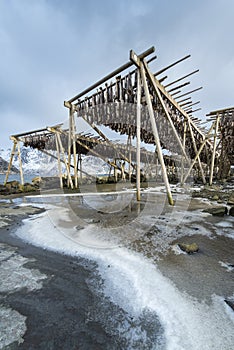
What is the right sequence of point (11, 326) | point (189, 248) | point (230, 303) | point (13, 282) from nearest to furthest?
point (11, 326), point (230, 303), point (13, 282), point (189, 248)

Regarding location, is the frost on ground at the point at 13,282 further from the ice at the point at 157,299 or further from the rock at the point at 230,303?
the rock at the point at 230,303

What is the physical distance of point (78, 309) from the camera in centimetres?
119

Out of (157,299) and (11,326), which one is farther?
(157,299)

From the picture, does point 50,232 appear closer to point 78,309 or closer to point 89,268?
point 89,268

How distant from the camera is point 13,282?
58.2 inches

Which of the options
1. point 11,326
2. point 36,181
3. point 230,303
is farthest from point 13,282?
point 36,181

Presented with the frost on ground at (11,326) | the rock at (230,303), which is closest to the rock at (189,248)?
the rock at (230,303)

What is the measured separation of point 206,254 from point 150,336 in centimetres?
139

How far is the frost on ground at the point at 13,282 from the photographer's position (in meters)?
0.98

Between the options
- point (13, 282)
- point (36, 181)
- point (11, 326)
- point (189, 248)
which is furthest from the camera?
point (36, 181)

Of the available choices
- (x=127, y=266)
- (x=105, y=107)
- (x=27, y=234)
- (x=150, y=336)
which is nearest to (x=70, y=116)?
(x=105, y=107)

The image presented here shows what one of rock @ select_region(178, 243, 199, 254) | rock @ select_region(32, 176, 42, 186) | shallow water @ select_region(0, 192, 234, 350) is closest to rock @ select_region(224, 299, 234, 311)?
shallow water @ select_region(0, 192, 234, 350)

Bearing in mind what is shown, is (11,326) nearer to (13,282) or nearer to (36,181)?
(13,282)

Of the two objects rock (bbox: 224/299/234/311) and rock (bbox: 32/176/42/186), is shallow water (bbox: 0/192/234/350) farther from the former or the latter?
rock (bbox: 32/176/42/186)
